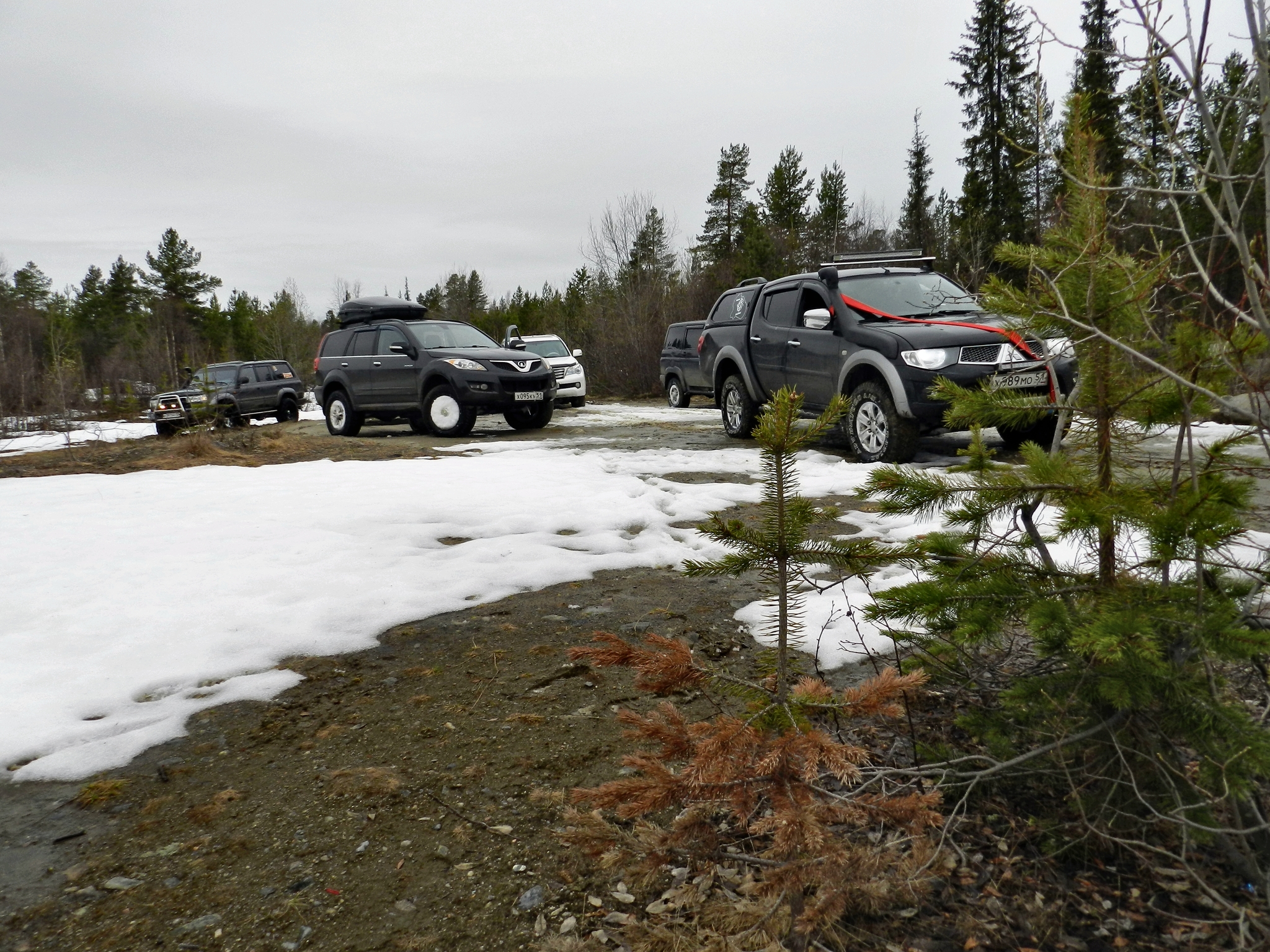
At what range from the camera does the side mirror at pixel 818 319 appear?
8.32 m

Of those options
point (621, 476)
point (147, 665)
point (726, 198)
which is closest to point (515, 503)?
point (621, 476)

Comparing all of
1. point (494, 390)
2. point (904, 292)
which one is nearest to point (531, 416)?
point (494, 390)

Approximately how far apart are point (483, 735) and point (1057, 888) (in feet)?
5.47

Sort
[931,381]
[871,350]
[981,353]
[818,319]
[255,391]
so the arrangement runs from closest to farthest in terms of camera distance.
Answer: [931,381]
[981,353]
[871,350]
[818,319]
[255,391]

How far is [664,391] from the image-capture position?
26.1 meters

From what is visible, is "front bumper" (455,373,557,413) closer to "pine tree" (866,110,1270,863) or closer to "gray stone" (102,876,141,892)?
"pine tree" (866,110,1270,863)

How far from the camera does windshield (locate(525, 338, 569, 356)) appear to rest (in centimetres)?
1931

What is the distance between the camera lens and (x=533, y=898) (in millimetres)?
1865

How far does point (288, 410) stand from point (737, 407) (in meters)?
16.0

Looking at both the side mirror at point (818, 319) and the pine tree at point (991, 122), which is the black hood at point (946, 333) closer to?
the side mirror at point (818, 319)

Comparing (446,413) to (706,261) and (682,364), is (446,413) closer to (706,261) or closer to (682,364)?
(682,364)

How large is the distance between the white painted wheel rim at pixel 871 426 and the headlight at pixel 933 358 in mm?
595

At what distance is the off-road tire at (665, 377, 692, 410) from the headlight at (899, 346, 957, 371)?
11.1 metres

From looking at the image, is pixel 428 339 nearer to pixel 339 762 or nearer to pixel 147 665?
pixel 147 665
